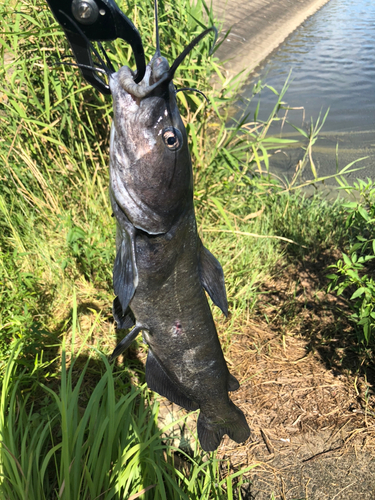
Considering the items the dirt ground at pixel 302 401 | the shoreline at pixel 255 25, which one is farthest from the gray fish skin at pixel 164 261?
the shoreline at pixel 255 25

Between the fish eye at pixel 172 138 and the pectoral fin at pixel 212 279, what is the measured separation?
41cm

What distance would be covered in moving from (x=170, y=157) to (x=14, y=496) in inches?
57.1

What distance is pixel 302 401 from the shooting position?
2449 mm

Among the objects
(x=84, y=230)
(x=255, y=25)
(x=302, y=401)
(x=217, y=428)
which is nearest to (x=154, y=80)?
(x=217, y=428)

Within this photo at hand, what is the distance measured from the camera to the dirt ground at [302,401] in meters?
2.08

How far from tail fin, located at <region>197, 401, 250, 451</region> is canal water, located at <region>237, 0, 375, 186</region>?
2.51 m

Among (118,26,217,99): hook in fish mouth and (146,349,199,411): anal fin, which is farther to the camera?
(146,349,199,411): anal fin

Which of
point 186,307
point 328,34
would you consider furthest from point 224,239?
point 328,34

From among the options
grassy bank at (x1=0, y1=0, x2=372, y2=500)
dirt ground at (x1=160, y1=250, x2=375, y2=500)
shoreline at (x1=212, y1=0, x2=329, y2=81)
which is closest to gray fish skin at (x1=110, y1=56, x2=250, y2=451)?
grassy bank at (x1=0, y1=0, x2=372, y2=500)

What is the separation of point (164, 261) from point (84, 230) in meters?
1.88

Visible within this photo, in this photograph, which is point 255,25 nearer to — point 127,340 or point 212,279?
point 212,279

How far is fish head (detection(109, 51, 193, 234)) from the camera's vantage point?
42.4 inches

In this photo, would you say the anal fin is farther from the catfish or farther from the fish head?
the fish head

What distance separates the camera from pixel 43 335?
2461 millimetres
